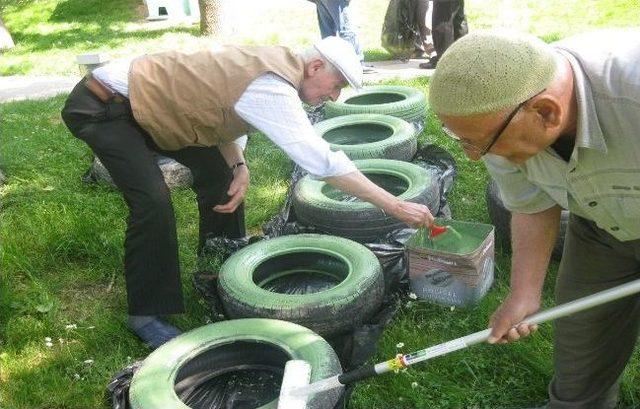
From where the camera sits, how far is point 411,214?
122 inches

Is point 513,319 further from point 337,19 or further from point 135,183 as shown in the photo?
point 337,19

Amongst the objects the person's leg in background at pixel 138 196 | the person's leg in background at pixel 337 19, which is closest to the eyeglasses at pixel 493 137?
the person's leg in background at pixel 138 196

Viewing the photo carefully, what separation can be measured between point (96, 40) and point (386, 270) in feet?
31.3

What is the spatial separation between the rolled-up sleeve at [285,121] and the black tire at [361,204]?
3.11 ft

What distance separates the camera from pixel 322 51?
119 inches

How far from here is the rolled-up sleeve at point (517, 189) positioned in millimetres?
2043

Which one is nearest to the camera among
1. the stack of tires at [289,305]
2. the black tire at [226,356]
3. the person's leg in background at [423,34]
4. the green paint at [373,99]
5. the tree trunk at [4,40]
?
the black tire at [226,356]

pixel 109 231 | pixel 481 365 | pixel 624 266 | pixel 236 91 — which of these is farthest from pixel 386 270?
pixel 109 231

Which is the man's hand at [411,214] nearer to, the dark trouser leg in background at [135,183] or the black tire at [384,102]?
the dark trouser leg in background at [135,183]

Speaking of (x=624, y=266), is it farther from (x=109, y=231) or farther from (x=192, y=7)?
(x=192, y=7)

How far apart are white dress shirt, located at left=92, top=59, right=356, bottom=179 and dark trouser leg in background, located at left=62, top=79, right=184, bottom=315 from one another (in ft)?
1.85

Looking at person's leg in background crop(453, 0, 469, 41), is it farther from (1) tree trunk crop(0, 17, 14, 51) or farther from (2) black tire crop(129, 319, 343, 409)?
(1) tree trunk crop(0, 17, 14, 51)

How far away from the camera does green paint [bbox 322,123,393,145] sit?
17.8 ft

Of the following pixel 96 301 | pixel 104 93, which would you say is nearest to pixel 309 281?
pixel 96 301
